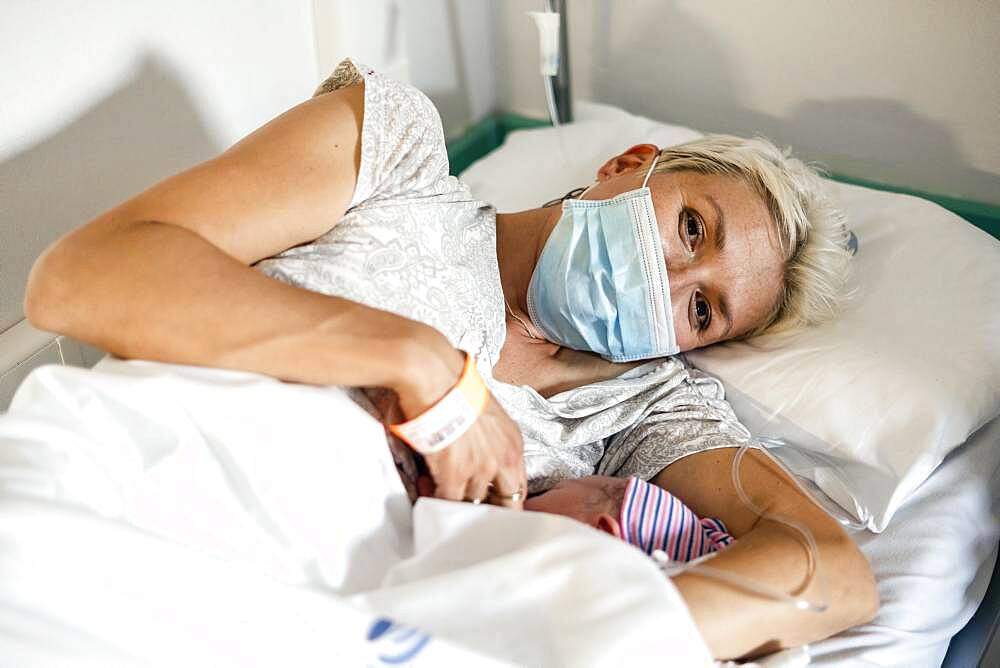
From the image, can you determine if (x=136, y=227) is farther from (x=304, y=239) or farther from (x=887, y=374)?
(x=887, y=374)

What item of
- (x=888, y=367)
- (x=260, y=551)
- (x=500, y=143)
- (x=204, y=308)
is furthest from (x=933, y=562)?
(x=500, y=143)

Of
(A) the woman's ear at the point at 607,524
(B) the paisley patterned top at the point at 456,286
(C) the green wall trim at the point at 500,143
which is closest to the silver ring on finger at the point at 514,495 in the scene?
(A) the woman's ear at the point at 607,524

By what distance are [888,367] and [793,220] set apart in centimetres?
31

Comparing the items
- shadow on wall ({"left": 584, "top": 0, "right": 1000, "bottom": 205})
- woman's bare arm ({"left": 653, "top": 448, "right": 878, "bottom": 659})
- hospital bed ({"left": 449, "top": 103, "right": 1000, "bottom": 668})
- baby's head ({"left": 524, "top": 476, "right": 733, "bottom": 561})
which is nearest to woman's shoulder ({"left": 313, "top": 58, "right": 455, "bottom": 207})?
baby's head ({"left": 524, "top": 476, "right": 733, "bottom": 561})

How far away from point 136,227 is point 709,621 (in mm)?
879

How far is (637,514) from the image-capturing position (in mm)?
1244

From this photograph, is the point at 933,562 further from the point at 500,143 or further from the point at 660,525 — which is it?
the point at 500,143

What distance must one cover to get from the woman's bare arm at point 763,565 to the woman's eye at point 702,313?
0.24 metres

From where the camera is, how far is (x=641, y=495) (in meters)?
1.28

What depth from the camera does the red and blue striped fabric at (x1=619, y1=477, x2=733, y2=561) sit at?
1.23 m

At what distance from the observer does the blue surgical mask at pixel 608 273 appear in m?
1.47

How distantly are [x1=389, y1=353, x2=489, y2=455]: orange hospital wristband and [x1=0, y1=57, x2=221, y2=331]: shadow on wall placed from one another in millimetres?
776

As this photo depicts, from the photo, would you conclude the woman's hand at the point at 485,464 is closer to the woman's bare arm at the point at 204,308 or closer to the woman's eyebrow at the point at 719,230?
the woman's bare arm at the point at 204,308

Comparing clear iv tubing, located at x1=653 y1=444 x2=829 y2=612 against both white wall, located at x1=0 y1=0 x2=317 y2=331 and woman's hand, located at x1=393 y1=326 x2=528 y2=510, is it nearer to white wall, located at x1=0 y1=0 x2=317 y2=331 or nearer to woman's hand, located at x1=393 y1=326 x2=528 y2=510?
woman's hand, located at x1=393 y1=326 x2=528 y2=510
